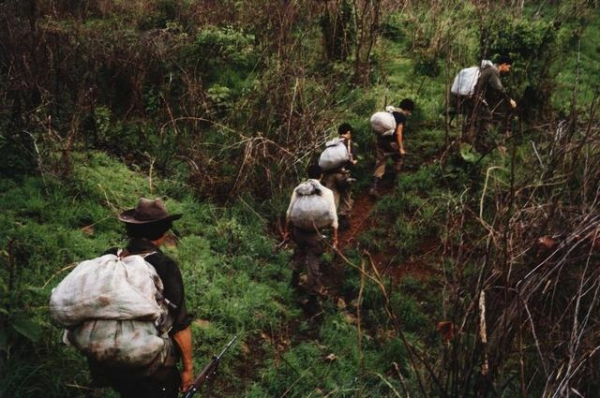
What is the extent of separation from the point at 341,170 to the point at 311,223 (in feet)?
6.15

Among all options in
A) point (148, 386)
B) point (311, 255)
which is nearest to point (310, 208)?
point (311, 255)

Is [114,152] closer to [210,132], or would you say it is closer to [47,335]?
[210,132]

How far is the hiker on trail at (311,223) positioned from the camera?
5.96 m

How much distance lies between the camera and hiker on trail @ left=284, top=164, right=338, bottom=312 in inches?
235

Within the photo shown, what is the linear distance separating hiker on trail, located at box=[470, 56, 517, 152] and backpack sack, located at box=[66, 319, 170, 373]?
6085mm

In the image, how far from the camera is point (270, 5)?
36.2 feet

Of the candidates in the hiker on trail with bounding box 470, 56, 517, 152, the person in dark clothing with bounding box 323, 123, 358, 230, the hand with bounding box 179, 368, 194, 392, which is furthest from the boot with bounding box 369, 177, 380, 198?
the hand with bounding box 179, 368, 194, 392

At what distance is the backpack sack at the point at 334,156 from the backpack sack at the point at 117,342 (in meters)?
4.70

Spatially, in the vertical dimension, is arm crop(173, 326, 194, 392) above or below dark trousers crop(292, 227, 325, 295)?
above

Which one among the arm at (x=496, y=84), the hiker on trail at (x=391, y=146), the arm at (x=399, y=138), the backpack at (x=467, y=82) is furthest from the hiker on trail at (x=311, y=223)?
the arm at (x=496, y=84)

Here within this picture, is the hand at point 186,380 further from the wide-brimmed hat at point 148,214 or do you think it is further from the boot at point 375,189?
the boot at point 375,189

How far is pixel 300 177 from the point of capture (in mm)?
8258

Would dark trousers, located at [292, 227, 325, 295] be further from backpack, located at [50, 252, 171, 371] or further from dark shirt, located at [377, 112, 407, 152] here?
backpack, located at [50, 252, 171, 371]

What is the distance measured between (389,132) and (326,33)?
3580 millimetres
